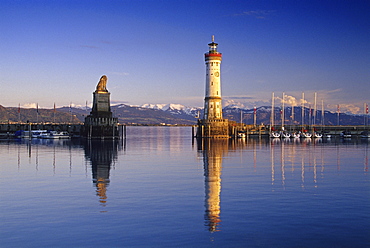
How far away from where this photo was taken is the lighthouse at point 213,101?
118750 mm

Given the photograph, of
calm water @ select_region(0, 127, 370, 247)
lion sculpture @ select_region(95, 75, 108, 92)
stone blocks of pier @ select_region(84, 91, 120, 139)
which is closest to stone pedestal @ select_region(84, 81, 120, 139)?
stone blocks of pier @ select_region(84, 91, 120, 139)

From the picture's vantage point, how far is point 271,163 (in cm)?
5194

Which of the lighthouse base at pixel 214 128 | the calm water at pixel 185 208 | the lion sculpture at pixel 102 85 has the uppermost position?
the lion sculpture at pixel 102 85

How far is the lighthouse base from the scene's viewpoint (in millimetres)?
124625

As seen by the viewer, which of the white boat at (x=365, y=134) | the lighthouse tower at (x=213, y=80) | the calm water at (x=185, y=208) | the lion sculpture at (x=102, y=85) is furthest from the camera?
the white boat at (x=365, y=134)

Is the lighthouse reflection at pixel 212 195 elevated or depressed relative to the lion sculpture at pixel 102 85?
depressed

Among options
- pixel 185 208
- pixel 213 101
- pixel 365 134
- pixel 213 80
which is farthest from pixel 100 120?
pixel 185 208

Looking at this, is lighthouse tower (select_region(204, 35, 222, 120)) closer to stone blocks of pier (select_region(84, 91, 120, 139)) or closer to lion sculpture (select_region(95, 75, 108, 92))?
stone blocks of pier (select_region(84, 91, 120, 139))

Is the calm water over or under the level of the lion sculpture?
under

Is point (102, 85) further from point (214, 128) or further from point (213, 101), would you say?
point (214, 128)

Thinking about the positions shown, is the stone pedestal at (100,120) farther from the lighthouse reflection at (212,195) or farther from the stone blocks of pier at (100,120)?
the lighthouse reflection at (212,195)

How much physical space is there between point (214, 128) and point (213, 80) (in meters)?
14.4

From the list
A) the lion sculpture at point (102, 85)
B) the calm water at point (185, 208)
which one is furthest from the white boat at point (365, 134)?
the calm water at point (185, 208)

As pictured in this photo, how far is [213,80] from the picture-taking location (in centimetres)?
11900
